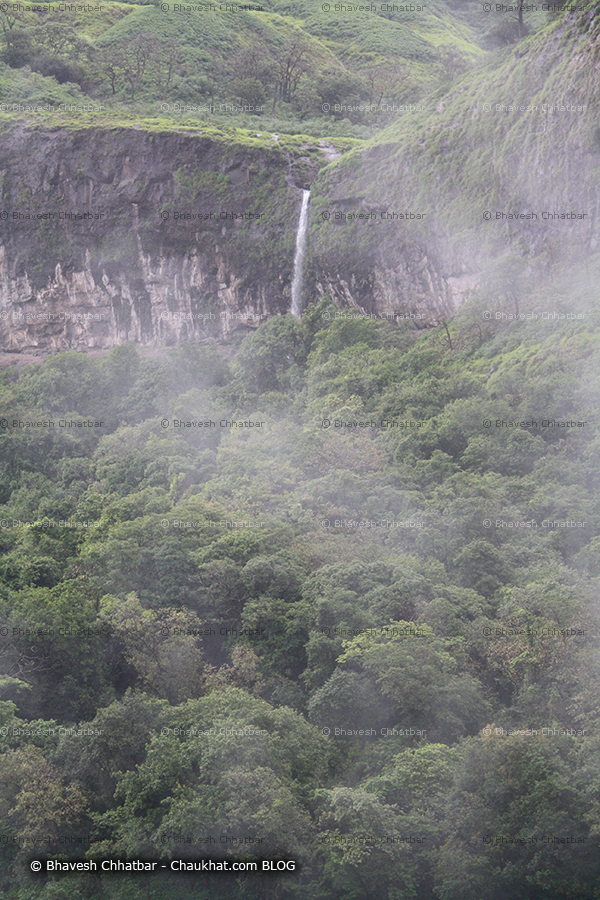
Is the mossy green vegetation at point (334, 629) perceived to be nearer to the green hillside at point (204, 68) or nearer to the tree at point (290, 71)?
the green hillside at point (204, 68)

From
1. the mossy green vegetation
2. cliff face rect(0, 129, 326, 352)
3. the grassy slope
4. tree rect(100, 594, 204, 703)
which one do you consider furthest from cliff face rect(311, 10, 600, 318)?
tree rect(100, 594, 204, 703)

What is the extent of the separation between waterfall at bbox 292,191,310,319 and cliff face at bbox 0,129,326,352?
0.67 meters

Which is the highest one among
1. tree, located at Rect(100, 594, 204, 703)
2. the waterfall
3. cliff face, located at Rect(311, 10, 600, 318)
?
cliff face, located at Rect(311, 10, 600, 318)

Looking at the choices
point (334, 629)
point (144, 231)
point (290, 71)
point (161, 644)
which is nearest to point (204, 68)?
point (290, 71)

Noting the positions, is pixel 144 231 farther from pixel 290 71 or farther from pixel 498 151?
pixel 290 71

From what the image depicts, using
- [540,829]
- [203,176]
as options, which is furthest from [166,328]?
[540,829]

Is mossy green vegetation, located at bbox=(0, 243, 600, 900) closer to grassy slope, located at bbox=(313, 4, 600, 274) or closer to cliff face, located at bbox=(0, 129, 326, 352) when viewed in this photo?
grassy slope, located at bbox=(313, 4, 600, 274)

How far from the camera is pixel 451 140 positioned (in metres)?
59.1

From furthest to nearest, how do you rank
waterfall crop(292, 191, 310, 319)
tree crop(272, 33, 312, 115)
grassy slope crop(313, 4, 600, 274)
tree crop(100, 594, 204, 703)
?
tree crop(272, 33, 312, 115) → waterfall crop(292, 191, 310, 319) → grassy slope crop(313, 4, 600, 274) → tree crop(100, 594, 204, 703)

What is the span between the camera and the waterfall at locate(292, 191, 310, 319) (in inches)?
2645

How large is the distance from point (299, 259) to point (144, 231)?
43.1 feet

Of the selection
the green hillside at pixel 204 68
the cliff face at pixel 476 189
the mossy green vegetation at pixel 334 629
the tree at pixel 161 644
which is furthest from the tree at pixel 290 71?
the tree at pixel 161 644

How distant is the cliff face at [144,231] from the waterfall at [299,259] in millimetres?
666

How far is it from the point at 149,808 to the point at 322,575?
11.3 m
